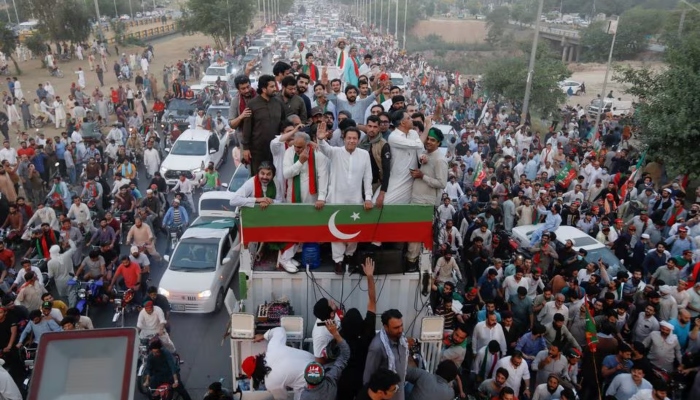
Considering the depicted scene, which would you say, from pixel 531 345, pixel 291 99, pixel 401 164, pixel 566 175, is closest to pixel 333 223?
pixel 401 164

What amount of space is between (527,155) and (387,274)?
10.5 m

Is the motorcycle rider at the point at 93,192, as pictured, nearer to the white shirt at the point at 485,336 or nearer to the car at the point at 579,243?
the white shirt at the point at 485,336

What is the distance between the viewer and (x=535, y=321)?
26.6 ft

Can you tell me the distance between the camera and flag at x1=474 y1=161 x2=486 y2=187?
1365 cm

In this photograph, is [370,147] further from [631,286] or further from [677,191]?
[677,191]

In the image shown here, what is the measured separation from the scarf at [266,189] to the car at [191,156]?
31.2 feet

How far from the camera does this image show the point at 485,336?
7301mm

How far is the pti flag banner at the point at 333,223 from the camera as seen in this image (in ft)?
19.4

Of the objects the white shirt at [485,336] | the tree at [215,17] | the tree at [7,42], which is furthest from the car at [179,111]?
the tree at [215,17]

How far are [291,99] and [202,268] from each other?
408 cm

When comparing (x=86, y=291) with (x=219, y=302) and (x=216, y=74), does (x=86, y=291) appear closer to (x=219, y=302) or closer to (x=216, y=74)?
(x=219, y=302)

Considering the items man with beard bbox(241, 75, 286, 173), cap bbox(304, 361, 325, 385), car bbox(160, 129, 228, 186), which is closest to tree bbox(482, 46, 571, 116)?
car bbox(160, 129, 228, 186)

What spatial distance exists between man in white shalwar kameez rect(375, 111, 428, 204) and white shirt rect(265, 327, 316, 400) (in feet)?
7.12

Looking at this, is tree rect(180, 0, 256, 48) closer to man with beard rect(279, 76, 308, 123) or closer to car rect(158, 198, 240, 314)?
car rect(158, 198, 240, 314)
